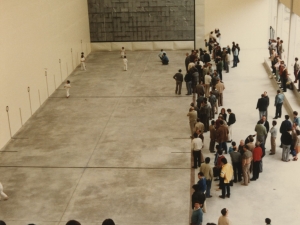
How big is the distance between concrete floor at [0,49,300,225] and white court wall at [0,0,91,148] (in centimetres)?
84

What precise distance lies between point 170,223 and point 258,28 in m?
22.6

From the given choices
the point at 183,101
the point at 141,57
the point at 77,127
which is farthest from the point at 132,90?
the point at 141,57

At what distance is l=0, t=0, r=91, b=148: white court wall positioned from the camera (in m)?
18.6

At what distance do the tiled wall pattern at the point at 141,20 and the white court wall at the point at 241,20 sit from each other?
4.68 feet

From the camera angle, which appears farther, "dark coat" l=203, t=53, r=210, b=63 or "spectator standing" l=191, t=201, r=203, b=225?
"dark coat" l=203, t=53, r=210, b=63

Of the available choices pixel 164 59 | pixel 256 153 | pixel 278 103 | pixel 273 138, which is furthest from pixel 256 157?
A: pixel 164 59

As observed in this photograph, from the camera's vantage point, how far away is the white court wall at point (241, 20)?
32250 millimetres

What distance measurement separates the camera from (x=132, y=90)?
24.6 metres

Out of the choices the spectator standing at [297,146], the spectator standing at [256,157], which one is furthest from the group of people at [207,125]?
the spectator standing at [297,146]

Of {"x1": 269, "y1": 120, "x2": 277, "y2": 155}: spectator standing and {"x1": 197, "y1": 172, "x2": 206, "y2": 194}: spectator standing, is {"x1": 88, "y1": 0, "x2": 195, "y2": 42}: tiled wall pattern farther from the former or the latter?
{"x1": 197, "y1": 172, "x2": 206, "y2": 194}: spectator standing

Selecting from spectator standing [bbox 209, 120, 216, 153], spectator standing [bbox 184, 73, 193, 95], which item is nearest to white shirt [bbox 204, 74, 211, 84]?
spectator standing [bbox 184, 73, 193, 95]

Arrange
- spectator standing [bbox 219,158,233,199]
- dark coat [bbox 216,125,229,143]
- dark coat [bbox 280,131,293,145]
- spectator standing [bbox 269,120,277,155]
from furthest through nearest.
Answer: spectator standing [bbox 269,120,277,155] < dark coat [bbox 216,125,229,143] < dark coat [bbox 280,131,293,145] < spectator standing [bbox 219,158,233,199]

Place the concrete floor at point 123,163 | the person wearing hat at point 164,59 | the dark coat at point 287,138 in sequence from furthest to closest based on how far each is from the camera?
the person wearing hat at point 164,59
the dark coat at point 287,138
the concrete floor at point 123,163

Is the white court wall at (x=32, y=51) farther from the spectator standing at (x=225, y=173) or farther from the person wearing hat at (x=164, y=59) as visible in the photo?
the spectator standing at (x=225, y=173)
